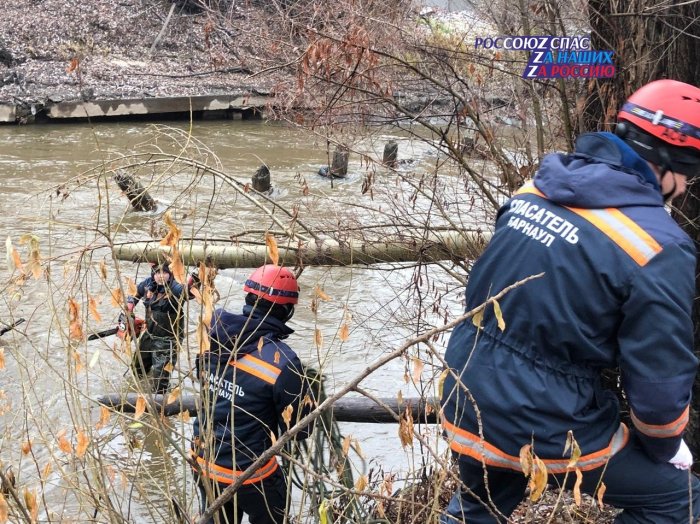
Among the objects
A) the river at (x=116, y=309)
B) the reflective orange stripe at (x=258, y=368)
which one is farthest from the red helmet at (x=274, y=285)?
the reflective orange stripe at (x=258, y=368)

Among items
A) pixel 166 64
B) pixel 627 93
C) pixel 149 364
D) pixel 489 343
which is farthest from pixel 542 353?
pixel 166 64

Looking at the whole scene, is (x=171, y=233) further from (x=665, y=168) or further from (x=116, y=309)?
(x=116, y=309)

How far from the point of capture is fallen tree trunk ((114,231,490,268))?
4.59 meters

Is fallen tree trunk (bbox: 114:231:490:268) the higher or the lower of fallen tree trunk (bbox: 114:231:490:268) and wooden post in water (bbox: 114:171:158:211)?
the lower

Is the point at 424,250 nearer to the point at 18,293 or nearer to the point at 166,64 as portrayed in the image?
the point at 18,293

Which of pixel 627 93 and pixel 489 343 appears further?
pixel 627 93

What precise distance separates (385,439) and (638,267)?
426 cm

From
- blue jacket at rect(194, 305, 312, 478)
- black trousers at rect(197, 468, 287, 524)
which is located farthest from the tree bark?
black trousers at rect(197, 468, 287, 524)

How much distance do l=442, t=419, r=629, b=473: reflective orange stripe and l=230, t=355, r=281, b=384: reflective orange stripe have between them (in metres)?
1.30

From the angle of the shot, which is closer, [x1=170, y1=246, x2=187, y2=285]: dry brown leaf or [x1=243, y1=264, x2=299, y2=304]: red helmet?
[x1=170, y1=246, x2=187, y2=285]: dry brown leaf

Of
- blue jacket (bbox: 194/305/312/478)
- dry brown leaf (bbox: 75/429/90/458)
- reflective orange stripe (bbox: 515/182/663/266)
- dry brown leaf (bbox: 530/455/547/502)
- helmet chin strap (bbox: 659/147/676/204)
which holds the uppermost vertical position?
helmet chin strap (bbox: 659/147/676/204)

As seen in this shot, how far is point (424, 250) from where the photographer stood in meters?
4.68

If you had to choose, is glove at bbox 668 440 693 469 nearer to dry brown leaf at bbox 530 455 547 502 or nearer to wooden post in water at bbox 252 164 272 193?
dry brown leaf at bbox 530 455 547 502

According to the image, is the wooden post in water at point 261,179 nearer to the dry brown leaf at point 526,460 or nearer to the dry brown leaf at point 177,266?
the dry brown leaf at point 177,266
